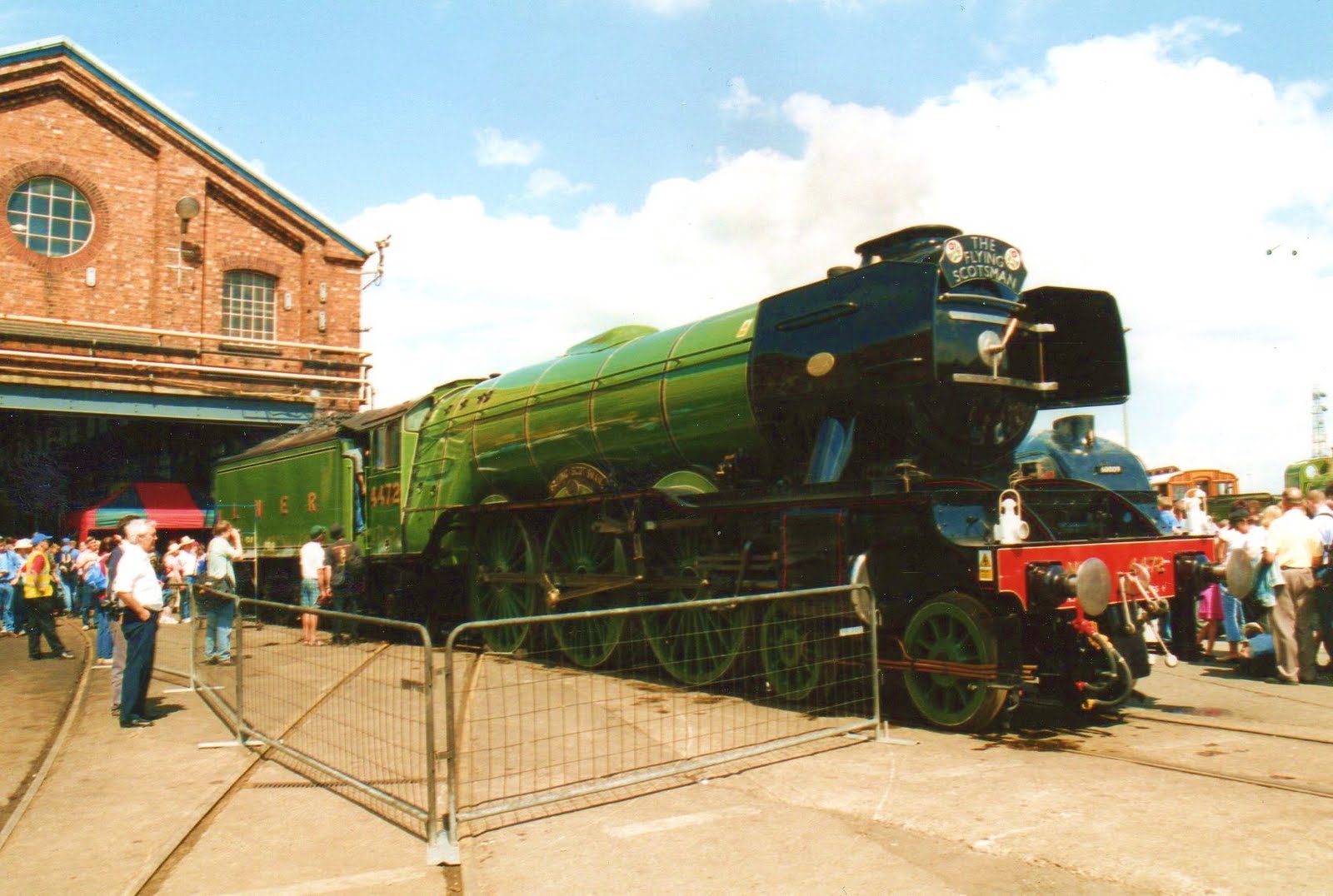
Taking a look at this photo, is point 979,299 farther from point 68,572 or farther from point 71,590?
point 71,590

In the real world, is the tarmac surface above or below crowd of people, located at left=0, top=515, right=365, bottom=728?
below

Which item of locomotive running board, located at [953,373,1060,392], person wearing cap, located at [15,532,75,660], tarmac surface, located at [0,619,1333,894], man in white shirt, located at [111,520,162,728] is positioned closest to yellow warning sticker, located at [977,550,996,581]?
tarmac surface, located at [0,619,1333,894]

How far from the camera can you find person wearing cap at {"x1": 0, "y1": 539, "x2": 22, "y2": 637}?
15.1 meters

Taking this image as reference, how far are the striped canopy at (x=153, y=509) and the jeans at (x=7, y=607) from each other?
533cm

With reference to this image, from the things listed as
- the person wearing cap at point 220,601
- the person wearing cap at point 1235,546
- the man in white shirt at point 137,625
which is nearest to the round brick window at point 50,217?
the person wearing cap at point 220,601

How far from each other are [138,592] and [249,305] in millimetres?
17785

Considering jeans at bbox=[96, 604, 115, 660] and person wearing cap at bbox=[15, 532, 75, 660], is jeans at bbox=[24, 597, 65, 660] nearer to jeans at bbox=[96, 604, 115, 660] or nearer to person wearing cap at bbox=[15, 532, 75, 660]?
person wearing cap at bbox=[15, 532, 75, 660]

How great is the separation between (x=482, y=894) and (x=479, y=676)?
4990mm

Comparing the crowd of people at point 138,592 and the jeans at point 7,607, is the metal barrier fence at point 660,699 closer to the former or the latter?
the crowd of people at point 138,592

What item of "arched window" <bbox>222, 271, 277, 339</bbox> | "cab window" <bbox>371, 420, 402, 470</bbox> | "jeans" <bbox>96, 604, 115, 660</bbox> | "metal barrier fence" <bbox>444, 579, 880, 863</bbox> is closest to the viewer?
"metal barrier fence" <bbox>444, 579, 880, 863</bbox>

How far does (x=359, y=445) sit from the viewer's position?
43.5ft

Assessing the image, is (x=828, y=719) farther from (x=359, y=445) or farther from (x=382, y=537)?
(x=359, y=445)

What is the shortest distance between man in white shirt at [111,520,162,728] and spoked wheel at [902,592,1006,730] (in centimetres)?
523

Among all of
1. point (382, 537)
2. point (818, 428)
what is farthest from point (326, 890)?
point (382, 537)
